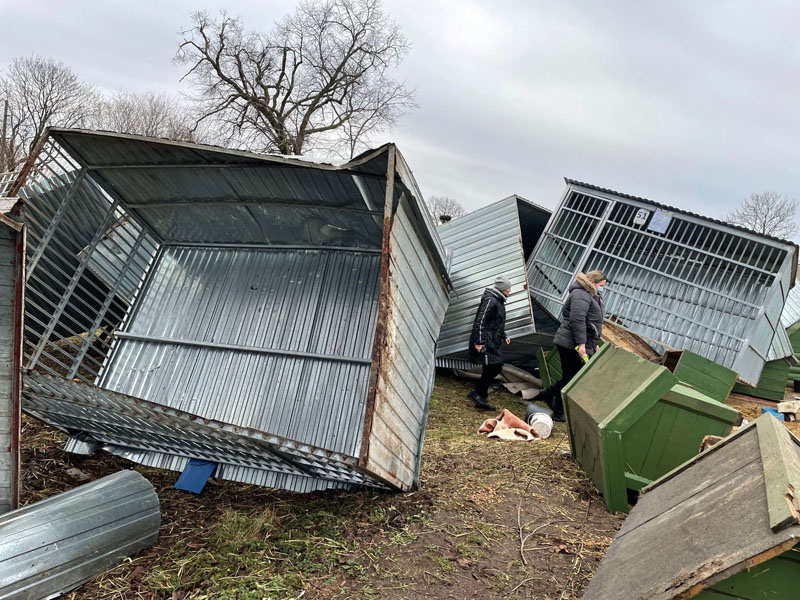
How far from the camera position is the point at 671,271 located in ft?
32.1

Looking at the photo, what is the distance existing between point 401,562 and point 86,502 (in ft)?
7.10

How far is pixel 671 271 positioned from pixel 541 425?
4492 millimetres

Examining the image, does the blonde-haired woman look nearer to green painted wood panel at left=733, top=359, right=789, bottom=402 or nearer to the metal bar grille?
green painted wood panel at left=733, top=359, right=789, bottom=402

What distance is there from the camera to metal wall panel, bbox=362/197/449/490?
14.2ft

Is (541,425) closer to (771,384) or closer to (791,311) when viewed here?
(771,384)

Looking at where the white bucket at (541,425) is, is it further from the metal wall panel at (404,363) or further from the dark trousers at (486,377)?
the metal wall panel at (404,363)

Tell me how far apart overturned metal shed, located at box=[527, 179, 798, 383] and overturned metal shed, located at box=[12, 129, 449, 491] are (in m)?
4.00

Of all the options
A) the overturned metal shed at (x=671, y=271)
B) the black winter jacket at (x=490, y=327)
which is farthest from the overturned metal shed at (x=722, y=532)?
the overturned metal shed at (x=671, y=271)

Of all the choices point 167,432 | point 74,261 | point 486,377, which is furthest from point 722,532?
point 74,261

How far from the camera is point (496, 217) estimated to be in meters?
9.84

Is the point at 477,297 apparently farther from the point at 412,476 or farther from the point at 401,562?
the point at 401,562

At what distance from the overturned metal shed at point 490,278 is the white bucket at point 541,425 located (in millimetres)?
1759

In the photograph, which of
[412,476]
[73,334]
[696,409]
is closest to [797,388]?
[696,409]

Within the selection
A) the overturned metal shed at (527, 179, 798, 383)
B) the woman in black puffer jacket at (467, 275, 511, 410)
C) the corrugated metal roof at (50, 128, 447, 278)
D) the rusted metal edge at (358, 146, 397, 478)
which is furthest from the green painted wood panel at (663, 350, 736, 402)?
the rusted metal edge at (358, 146, 397, 478)
